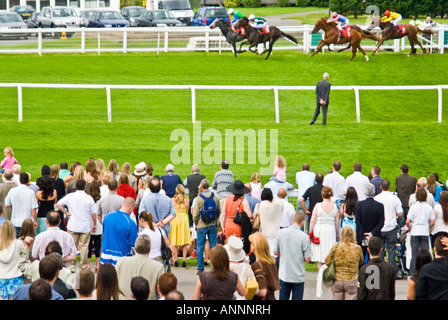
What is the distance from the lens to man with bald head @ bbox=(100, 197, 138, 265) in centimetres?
794

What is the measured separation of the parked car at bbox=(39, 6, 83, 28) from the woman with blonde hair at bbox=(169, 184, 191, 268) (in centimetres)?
2550

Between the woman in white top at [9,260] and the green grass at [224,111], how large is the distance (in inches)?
245

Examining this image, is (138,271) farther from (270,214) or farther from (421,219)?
(421,219)

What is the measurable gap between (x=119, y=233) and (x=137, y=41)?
18.4 metres

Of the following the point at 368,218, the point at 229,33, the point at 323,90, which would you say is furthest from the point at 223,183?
the point at 229,33

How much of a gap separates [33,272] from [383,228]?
482 centimetres

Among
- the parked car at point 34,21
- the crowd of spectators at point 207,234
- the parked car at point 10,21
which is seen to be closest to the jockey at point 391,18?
the crowd of spectators at point 207,234

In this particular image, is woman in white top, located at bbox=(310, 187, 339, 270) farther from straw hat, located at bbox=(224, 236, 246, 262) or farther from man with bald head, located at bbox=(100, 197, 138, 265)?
straw hat, located at bbox=(224, 236, 246, 262)

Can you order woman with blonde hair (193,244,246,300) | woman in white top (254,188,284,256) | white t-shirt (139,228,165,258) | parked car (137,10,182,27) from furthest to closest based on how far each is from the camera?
1. parked car (137,10,182,27)
2. woman in white top (254,188,284,256)
3. white t-shirt (139,228,165,258)
4. woman with blonde hair (193,244,246,300)

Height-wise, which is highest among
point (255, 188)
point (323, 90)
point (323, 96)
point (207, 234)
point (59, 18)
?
point (59, 18)

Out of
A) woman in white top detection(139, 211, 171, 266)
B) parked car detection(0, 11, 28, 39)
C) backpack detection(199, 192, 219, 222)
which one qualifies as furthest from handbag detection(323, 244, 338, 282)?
parked car detection(0, 11, 28, 39)

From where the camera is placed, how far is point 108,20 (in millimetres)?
33438

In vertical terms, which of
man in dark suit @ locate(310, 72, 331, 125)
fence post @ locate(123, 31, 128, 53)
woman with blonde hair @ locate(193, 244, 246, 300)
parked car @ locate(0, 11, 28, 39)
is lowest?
woman with blonde hair @ locate(193, 244, 246, 300)
